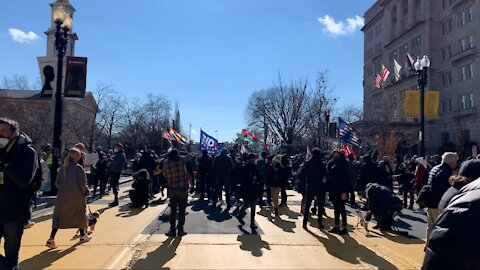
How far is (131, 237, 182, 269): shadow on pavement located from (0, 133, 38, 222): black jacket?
257 centimetres

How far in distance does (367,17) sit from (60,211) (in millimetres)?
83161

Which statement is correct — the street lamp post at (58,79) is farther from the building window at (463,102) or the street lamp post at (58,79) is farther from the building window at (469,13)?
the building window at (469,13)

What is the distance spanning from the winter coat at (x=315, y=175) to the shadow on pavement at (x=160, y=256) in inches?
152

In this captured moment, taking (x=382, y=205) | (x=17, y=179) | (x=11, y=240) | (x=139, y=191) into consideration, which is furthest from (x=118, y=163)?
(x=17, y=179)

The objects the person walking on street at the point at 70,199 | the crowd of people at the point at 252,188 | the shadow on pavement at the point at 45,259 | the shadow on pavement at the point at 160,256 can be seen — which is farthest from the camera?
the person walking on street at the point at 70,199

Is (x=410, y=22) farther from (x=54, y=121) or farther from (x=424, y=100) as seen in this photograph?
(x=54, y=121)

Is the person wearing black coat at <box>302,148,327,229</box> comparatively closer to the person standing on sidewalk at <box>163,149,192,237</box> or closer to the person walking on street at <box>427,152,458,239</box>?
the person standing on sidewalk at <box>163,149,192,237</box>

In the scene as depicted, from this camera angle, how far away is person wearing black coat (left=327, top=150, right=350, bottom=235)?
995 centimetres

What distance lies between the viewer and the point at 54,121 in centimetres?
1573

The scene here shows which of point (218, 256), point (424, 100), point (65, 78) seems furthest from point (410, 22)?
point (218, 256)

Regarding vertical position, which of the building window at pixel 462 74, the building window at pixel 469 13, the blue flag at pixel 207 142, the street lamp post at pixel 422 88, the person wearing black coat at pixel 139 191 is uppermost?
the building window at pixel 469 13

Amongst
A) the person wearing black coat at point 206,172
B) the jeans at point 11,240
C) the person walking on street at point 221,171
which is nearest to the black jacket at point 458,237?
the jeans at point 11,240

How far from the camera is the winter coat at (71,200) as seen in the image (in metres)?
8.04

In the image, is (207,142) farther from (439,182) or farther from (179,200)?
(439,182)
